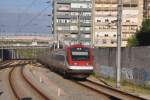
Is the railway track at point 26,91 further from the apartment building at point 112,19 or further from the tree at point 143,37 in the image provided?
the apartment building at point 112,19

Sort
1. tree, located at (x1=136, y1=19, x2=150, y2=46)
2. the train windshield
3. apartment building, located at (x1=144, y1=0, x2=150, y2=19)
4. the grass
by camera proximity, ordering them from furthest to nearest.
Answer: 1. apartment building, located at (x1=144, y1=0, x2=150, y2=19)
2. tree, located at (x1=136, y1=19, x2=150, y2=46)
3. the train windshield
4. the grass

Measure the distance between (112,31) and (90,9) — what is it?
11112 mm

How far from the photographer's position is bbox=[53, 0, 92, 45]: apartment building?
13925 centimetres

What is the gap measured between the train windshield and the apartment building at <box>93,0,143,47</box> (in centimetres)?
9435

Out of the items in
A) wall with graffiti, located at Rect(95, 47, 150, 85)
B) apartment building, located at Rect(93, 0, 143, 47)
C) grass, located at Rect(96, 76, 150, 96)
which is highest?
apartment building, located at Rect(93, 0, 143, 47)

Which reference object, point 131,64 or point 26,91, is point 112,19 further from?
point 26,91

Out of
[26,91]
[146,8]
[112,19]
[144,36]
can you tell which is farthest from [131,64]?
[146,8]

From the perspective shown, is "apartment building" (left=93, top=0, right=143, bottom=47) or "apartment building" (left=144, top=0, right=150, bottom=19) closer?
"apartment building" (left=93, top=0, right=143, bottom=47)

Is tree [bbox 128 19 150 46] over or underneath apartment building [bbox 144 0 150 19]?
underneath

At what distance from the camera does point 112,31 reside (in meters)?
139

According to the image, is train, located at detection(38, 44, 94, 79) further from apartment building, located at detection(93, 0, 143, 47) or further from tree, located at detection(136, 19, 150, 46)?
apartment building, located at detection(93, 0, 143, 47)

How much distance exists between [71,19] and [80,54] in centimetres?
10409

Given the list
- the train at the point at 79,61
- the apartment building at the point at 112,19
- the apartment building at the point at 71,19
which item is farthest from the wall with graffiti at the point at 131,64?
the apartment building at the point at 71,19

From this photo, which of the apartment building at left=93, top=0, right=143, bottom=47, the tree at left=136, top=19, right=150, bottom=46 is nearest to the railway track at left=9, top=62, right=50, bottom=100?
the tree at left=136, top=19, right=150, bottom=46
